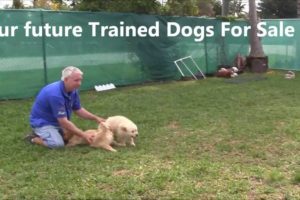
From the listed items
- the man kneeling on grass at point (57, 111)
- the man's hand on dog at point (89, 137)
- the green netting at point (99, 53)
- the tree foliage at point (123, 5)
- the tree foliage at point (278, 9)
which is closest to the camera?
the man kneeling on grass at point (57, 111)

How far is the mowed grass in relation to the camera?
15.0 ft

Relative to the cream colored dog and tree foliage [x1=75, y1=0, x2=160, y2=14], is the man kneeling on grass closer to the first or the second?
the cream colored dog

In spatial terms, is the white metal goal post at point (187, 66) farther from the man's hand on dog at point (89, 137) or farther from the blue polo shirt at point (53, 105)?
the man's hand on dog at point (89, 137)

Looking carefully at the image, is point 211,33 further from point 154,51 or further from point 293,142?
point 293,142

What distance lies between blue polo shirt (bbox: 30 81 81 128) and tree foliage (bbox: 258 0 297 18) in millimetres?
35638

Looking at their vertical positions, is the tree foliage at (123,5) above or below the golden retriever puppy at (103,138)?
above

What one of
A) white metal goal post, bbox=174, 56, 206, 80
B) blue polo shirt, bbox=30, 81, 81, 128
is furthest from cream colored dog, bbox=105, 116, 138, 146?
white metal goal post, bbox=174, 56, 206, 80

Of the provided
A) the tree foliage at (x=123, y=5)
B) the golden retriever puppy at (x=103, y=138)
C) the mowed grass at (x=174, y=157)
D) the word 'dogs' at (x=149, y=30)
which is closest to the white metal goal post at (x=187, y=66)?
the word 'dogs' at (x=149, y=30)

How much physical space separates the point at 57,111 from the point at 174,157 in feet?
4.53

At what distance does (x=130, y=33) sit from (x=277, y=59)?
5.64 metres

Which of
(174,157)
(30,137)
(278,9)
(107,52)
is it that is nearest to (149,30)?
(107,52)

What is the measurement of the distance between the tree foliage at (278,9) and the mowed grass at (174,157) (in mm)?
31807

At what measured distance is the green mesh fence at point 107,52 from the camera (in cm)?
1045

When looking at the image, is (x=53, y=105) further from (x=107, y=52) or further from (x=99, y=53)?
(x=107, y=52)
